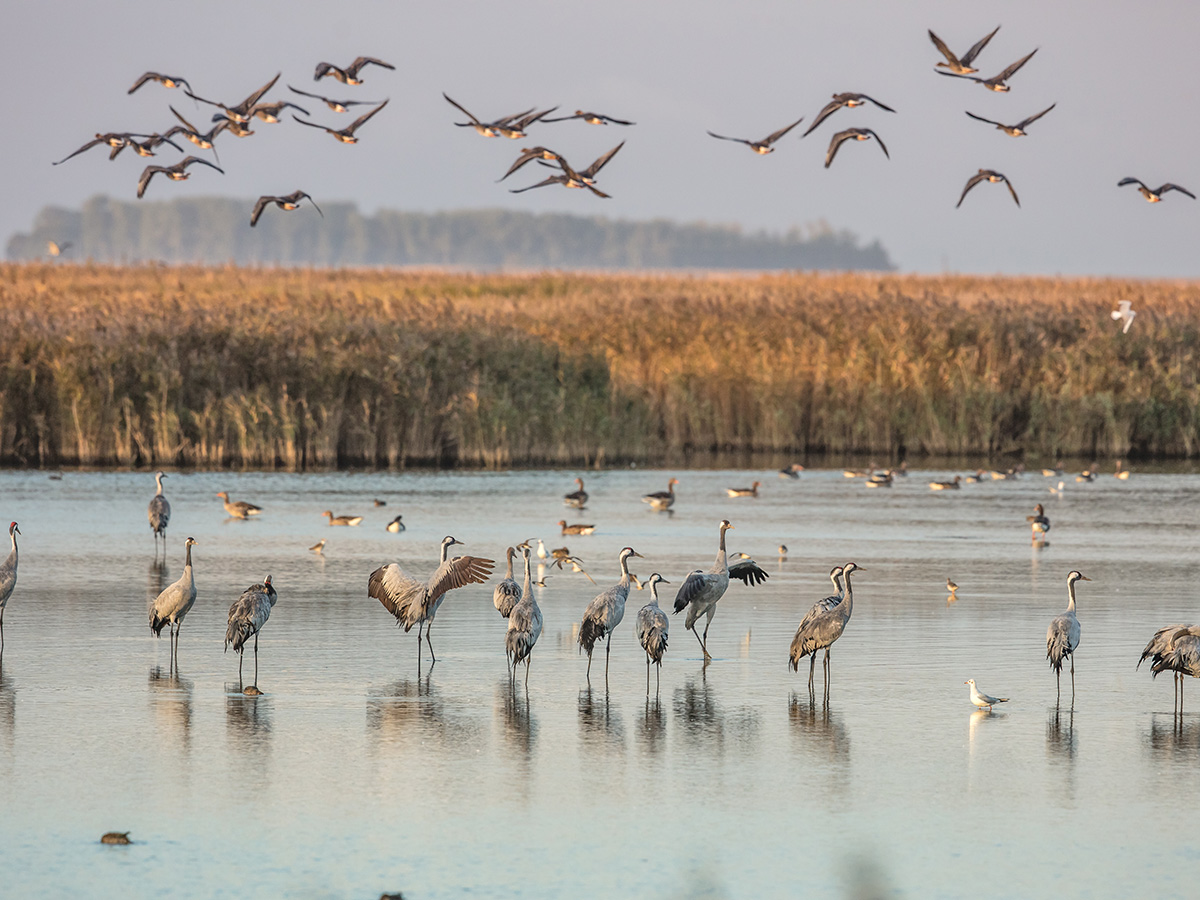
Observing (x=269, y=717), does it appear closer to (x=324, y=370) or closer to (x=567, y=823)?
(x=567, y=823)

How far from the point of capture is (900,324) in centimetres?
3256

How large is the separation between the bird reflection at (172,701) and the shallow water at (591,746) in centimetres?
3

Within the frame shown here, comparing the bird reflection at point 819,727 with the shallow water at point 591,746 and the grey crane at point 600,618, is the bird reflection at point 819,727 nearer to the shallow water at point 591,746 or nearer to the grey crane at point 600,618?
the shallow water at point 591,746

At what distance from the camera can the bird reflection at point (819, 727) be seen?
8391 mm

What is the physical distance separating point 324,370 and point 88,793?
65.2ft

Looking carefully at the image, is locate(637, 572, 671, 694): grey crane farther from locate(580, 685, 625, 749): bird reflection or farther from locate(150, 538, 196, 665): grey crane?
locate(150, 538, 196, 665): grey crane

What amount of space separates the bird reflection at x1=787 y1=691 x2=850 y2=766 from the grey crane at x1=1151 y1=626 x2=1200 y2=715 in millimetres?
1937

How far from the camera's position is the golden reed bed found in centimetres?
2652

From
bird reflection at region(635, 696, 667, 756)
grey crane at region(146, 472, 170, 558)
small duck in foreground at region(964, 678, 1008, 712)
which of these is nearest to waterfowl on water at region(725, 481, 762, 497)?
grey crane at region(146, 472, 170, 558)

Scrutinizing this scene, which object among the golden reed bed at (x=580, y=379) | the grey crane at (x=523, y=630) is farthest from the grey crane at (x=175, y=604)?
the golden reed bed at (x=580, y=379)

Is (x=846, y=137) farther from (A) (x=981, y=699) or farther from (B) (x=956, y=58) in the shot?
(A) (x=981, y=699)

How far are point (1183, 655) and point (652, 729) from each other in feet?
10.2

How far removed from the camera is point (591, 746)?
8.54 meters

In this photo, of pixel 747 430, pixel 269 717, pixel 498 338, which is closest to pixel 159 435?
pixel 498 338
